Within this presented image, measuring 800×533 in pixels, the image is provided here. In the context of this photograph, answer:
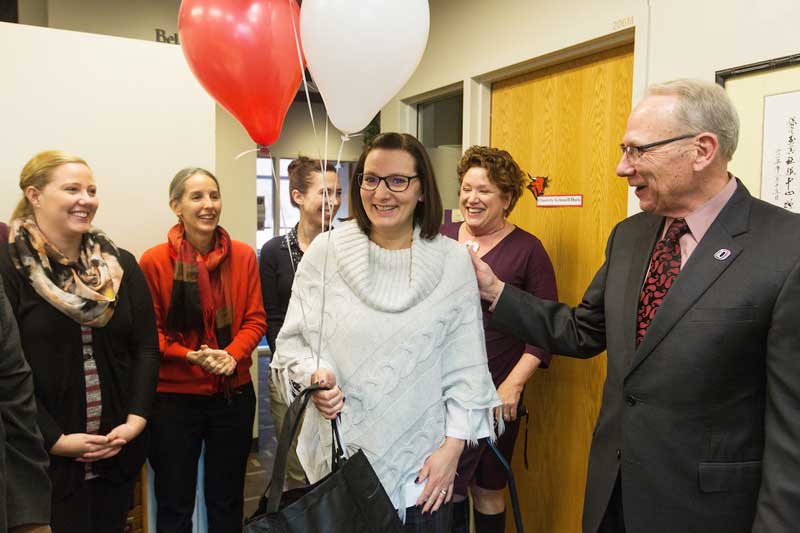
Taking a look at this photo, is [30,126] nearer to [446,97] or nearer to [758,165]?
[446,97]

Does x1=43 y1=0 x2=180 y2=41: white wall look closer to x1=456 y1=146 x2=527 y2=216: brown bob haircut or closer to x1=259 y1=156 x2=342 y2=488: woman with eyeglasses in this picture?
x1=259 y1=156 x2=342 y2=488: woman with eyeglasses

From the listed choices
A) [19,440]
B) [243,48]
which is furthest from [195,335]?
[243,48]

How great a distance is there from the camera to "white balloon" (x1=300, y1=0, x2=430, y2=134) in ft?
4.28

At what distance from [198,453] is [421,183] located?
143 cm

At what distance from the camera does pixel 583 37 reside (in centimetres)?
234

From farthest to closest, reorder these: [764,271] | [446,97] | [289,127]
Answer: [289,127] → [446,97] → [764,271]

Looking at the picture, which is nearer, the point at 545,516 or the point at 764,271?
the point at 764,271

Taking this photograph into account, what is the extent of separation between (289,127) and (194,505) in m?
5.45

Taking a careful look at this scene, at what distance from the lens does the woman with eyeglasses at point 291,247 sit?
2387mm

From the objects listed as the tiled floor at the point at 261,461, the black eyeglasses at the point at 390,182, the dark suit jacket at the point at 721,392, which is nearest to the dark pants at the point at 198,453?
the tiled floor at the point at 261,461

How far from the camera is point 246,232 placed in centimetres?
422

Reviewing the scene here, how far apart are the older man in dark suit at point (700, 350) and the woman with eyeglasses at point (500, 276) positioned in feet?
2.38

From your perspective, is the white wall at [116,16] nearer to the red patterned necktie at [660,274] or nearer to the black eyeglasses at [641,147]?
the black eyeglasses at [641,147]

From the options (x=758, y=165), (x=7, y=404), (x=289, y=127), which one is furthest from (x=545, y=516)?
(x=289, y=127)
